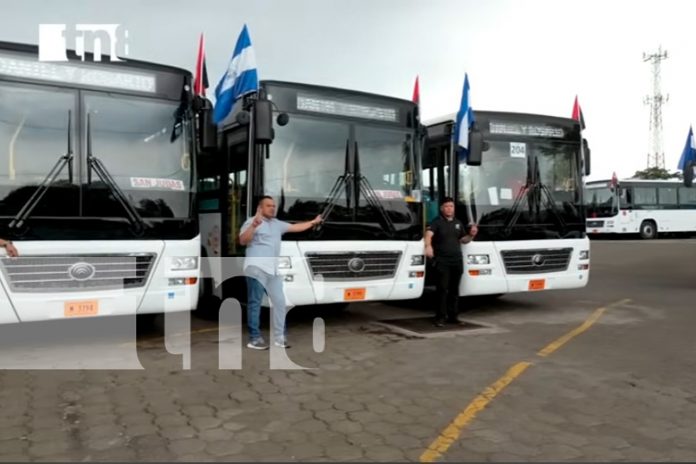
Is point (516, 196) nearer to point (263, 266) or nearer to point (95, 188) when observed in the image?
point (263, 266)

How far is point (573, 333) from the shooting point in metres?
8.24

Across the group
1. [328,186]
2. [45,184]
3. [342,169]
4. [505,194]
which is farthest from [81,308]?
[505,194]

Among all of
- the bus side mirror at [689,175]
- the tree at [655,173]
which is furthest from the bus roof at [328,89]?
the tree at [655,173]

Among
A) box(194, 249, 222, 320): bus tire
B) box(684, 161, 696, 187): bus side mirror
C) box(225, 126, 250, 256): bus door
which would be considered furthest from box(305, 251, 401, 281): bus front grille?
box(684, 161, 696, 187): bus side mirror

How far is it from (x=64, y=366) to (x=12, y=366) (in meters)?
0.51

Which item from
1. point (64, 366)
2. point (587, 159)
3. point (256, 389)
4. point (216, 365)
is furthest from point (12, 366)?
point (587, 159)

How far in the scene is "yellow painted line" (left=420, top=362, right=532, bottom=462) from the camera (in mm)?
4145

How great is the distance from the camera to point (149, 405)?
200 inches

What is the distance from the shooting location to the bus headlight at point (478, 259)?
365 inches

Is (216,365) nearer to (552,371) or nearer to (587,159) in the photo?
(552,371)

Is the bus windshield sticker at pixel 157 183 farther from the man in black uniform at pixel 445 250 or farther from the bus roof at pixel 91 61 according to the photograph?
the man in black uniform at pixel 445 250

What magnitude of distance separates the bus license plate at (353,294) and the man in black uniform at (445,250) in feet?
3.95

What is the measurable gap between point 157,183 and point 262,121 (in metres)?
1.34

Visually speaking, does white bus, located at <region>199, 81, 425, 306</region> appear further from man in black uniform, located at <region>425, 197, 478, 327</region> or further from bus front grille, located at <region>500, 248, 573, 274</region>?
bus front grille, located at <region>500, 248, 573, 274</region>
